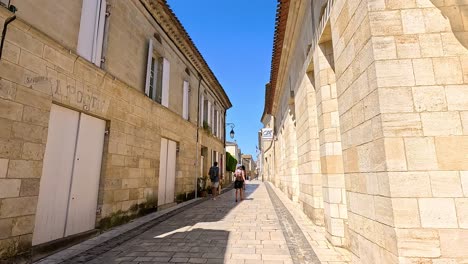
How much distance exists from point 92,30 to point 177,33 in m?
4.16

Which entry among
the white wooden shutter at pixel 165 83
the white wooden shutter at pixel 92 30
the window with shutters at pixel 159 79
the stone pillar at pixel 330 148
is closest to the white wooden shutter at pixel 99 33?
the white wooden shutter at pixel 92 30

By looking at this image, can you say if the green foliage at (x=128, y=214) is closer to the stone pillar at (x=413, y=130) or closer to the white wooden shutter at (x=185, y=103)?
the white wooden shutter at (x=185, y=103)

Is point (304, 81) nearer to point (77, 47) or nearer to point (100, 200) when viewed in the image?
point (77, 47)

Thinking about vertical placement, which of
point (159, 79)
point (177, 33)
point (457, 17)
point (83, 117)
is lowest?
point (83, 117)

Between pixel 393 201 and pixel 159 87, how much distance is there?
7.34 meters

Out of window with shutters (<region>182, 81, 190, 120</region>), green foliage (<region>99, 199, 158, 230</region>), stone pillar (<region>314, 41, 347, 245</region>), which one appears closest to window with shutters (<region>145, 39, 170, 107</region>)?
window with shutters (<region>182, 81, 190, 120</region>)

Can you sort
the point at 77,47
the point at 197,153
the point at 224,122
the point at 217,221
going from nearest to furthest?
the point at 77,47
the point at 217,221
the point at 197,153
the point at 224,122

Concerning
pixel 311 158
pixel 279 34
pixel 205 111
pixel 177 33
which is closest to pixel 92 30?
pixel 177 33

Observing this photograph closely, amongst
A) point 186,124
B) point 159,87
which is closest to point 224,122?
point 186,124

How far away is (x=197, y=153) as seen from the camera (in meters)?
11.2

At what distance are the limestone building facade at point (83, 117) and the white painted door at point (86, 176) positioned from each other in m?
0.02

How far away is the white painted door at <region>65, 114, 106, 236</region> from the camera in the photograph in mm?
4426

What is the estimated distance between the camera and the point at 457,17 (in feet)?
7.76

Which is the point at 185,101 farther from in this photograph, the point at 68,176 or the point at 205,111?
the point at 68,176
